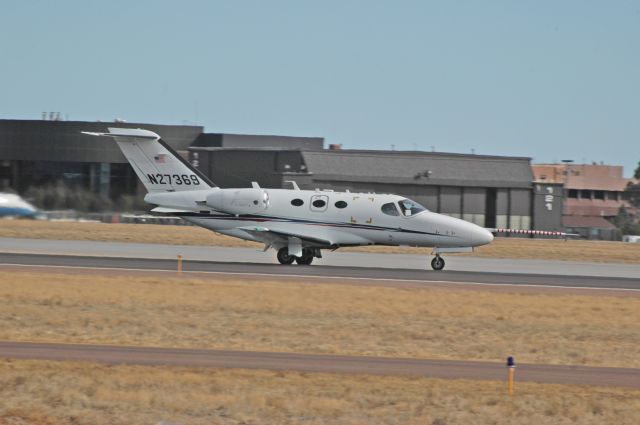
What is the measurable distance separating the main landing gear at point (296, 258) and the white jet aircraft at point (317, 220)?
35mm

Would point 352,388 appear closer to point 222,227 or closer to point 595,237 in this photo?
point 222,227

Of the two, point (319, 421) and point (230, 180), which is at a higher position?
point (230, 180)

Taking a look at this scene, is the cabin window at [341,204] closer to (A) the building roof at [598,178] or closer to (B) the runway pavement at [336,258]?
(B) the runway pavement at [336,258]

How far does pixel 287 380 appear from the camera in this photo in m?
16.8

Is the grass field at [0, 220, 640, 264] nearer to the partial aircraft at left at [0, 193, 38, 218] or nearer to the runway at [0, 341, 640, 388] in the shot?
the partial aircraft at left at [0, 193, 38, 218]

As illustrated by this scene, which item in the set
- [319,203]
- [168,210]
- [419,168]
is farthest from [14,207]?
[419,168]

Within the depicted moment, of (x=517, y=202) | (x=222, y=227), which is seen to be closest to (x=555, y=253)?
(x=222, y=227)

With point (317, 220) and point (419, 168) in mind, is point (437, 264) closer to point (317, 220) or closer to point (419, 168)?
point (317, 220)

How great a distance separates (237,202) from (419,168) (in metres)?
41.6

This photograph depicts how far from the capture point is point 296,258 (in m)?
36.8

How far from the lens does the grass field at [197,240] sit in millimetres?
50000

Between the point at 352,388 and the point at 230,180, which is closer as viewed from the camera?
the point at 352,388

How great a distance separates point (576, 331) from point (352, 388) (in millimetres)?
8771

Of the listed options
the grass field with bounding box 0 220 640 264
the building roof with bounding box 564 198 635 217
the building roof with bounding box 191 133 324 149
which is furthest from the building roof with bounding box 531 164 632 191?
the grass field with bounding box 0 220 640 264
